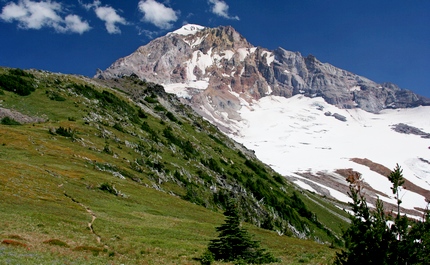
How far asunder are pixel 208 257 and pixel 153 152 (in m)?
60.0

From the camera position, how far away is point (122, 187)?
53500 millimetres

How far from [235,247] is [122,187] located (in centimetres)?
2910

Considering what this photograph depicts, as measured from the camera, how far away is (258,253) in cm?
2875

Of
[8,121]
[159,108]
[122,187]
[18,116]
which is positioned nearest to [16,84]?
[18,116]

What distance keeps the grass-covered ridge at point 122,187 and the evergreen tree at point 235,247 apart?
2349 mm

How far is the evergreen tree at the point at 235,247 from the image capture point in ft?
92.8

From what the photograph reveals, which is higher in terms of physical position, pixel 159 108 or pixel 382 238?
pixel 159 108

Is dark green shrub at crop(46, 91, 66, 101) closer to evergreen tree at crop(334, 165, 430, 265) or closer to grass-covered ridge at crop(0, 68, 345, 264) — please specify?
grass-covered ridge at crop(0, 68, 345, 264)

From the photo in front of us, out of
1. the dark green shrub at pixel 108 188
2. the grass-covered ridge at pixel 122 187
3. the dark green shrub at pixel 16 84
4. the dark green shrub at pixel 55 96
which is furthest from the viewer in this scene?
the dark green shrub at pixel 55 96

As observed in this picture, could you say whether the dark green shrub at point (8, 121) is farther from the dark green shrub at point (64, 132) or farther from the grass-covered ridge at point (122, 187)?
the dark green shrub at point (64, 132)

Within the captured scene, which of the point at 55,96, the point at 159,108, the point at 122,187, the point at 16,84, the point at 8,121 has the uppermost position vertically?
the point at 159,108

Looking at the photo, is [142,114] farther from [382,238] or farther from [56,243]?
[382,238]

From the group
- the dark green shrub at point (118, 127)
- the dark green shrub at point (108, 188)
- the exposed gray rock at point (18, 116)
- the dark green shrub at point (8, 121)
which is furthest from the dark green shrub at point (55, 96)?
the dark green shrub at point (108, 188)

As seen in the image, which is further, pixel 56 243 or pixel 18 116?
pixel 18 116
